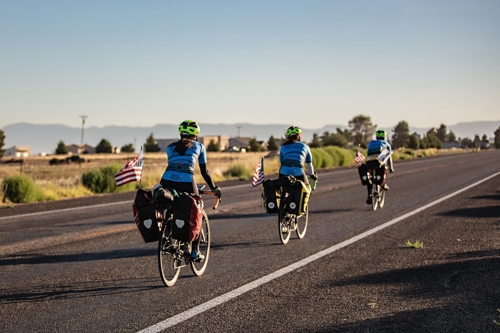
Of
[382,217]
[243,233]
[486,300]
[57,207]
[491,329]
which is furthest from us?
[57,207]

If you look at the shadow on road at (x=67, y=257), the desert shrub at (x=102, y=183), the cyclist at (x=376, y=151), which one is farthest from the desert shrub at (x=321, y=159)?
the shadow on road at (x=67, y=257)

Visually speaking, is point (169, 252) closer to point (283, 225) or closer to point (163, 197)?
point (163, 197)

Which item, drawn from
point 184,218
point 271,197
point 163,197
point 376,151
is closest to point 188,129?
point 163,197

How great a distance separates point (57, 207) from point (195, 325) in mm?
14084

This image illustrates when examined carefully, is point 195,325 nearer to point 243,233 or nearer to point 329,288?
point 329,288

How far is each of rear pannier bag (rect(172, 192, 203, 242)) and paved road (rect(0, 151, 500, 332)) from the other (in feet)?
→ 2.21

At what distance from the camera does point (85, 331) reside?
6.24 metres

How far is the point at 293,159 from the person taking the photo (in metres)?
11.7

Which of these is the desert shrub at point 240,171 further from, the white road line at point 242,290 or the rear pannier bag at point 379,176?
the white road line at point 242,290

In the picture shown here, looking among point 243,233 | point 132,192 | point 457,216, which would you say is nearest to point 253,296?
point 243,233

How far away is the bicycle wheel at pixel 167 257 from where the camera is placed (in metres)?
8.04

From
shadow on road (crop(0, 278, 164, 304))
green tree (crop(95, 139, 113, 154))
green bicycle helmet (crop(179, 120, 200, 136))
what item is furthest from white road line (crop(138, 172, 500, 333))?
green tree (crop(95, 139, 113, 154))

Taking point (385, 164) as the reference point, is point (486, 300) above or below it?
below

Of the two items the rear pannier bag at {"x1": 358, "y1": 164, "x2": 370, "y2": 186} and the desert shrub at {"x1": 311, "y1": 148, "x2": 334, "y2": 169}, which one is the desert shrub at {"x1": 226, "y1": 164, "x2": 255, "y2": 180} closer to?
the desert shrub at {"x1": 311, "y1": 148, "x2": 334, "y2": 169}
